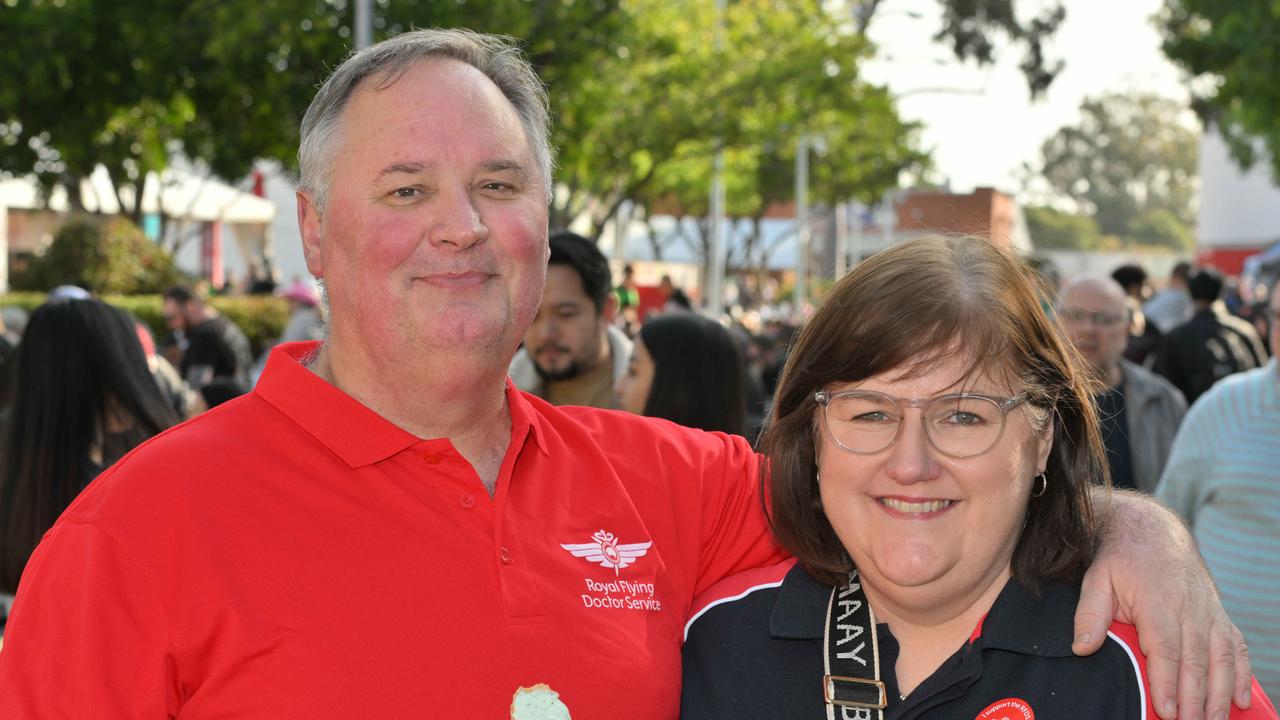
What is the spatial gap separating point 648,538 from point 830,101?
61.3 ft

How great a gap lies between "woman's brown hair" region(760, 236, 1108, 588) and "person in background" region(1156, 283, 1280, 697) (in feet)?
6.90

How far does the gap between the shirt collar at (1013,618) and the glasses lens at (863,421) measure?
351 mm

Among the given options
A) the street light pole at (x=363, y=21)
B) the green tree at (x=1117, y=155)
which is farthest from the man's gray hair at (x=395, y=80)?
the green tree at (x=1117, y=155)

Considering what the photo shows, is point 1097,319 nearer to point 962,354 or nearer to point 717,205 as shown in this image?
point 962,354

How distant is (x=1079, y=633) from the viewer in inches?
97.3

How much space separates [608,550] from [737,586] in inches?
12.9

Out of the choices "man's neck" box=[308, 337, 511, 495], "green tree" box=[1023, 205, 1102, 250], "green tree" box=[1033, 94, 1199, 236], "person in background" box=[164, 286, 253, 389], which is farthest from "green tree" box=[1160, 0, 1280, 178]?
"green tree" box=[1033, 94, 1199, 236]

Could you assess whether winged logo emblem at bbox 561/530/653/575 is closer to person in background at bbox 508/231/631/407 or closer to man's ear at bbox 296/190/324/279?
man's ear at bbox 296/190/324/279

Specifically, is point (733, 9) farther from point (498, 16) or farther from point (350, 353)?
point (350, 353)

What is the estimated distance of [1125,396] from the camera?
6.58 m

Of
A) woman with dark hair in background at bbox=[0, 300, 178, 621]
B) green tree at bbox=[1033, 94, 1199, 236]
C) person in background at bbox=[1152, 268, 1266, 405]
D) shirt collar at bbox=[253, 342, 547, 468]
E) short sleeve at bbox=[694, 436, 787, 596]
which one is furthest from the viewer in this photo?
green tree at bbox=[1033, 94, 1199, 236]

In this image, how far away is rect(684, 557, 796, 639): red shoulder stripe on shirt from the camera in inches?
114

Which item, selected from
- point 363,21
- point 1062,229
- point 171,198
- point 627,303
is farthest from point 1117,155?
point 363,21

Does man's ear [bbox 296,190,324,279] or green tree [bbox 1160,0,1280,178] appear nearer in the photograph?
man's ear [bbox 296,190,324,279]
